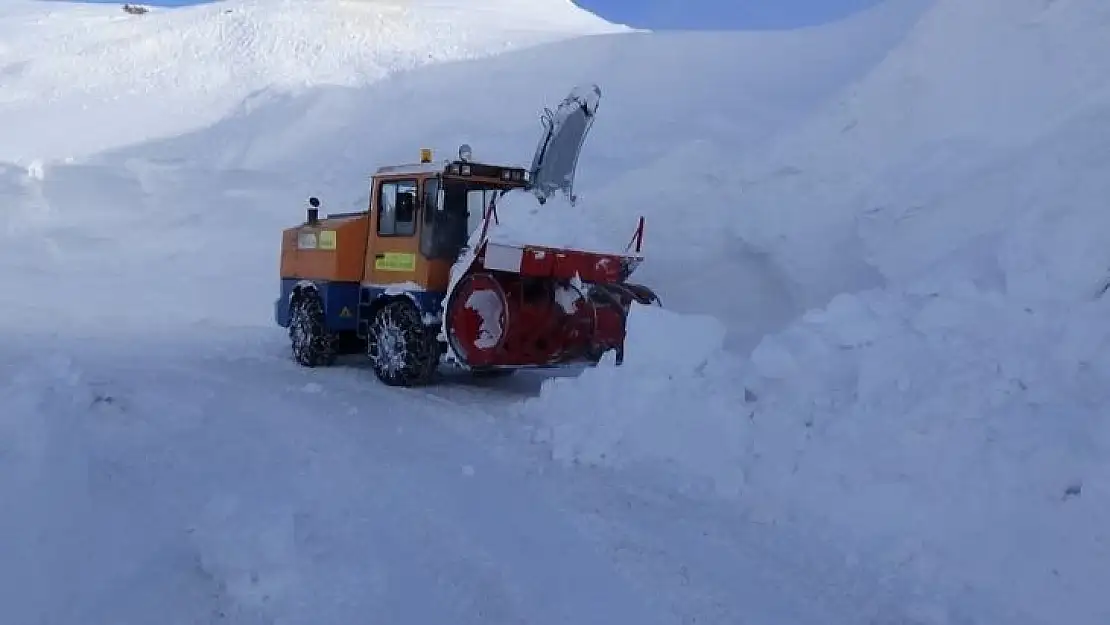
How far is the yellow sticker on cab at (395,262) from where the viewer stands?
8477 mm

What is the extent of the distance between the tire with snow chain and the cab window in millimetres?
689

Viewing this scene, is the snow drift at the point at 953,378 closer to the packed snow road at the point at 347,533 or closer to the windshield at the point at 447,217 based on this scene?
the packed snow road at the point at 347,533

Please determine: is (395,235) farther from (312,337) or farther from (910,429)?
(910,429)

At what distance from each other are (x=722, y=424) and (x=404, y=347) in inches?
136

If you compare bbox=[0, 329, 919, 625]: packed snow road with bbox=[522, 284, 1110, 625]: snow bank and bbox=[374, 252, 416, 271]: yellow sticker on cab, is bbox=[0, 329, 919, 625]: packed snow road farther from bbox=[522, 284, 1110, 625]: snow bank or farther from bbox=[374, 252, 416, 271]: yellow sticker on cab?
bbox=[374, 252, 416, 271]: yellow sticker on cab

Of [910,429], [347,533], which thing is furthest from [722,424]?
[347,533]

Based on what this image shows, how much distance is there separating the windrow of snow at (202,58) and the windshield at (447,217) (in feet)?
43.8

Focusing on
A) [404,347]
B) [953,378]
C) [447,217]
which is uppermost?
[447,217]

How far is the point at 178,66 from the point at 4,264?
8888mm

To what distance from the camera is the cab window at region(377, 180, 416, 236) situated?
8555 mm

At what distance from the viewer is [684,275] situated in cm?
1023

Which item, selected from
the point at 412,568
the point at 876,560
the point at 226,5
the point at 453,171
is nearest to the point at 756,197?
the point at 453,171

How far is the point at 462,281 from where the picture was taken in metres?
7.83

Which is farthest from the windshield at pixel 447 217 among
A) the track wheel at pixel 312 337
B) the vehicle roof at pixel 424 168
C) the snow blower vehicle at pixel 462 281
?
the track wheel at pixel 312 337
